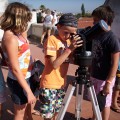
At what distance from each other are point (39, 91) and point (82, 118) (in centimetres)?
111

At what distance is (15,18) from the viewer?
7.58 feet

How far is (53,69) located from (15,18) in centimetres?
61

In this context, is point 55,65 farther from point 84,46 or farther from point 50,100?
point 50,100

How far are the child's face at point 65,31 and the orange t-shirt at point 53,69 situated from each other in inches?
2.2

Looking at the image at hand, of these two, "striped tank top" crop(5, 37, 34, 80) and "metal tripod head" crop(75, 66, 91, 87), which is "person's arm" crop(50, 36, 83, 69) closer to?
"metal tripod head" crop(75, 66, 91, 87)

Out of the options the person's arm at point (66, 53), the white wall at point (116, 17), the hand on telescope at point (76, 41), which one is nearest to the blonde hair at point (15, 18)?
the person's arm at point (66, 53)

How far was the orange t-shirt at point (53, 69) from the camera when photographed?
92.4 inches

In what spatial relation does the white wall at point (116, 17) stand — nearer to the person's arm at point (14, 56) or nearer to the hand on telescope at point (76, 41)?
the hand on telescope at point (76, 41)

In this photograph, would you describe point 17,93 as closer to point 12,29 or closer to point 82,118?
point 12,29

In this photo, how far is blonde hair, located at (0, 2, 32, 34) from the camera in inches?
91.0

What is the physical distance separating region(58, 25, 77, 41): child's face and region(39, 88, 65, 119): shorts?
0.55m

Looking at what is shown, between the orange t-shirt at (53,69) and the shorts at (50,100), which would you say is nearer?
the orange t-shirt at (53,69)

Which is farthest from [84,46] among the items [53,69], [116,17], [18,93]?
[116,17]

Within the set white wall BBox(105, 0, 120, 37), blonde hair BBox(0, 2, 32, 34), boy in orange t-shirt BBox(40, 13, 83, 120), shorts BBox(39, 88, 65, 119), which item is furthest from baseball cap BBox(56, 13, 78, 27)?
white wall BBox(105, 0, 120, 37)
